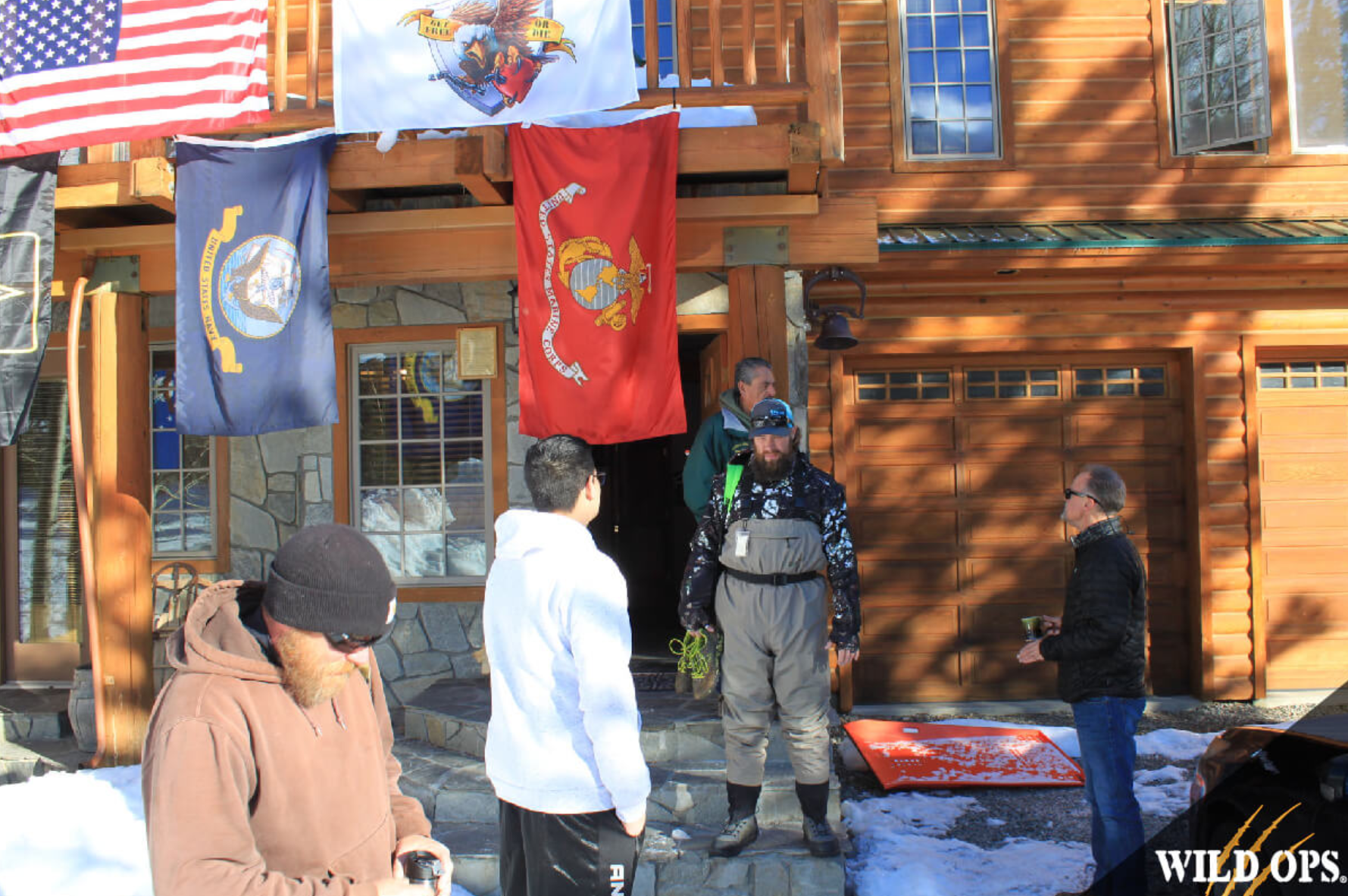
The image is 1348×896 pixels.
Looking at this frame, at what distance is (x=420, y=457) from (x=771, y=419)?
144 inches

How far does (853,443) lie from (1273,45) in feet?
14.9

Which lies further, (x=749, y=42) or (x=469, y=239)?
(x=469, y=239)

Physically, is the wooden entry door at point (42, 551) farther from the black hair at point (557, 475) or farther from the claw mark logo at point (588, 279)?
the black hair at point (557, 475)

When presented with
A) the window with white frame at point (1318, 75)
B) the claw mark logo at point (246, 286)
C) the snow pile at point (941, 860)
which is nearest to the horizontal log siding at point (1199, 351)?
the window with white frame at point (1318, 75)

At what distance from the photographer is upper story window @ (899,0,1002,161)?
24.8ft

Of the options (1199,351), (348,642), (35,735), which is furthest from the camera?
(1199,351)

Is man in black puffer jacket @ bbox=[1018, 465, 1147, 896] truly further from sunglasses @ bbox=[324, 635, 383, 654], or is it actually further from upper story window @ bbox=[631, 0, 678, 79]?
upper story window @ bbox=[631, 0, 678, 79]

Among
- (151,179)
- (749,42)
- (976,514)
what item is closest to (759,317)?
(749,42)

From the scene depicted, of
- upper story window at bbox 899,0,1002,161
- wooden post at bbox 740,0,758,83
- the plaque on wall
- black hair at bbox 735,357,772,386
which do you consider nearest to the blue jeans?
black hair at bbox 735,357,772,386

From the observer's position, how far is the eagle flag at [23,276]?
534 centimetres

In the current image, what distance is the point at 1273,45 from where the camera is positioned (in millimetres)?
7449

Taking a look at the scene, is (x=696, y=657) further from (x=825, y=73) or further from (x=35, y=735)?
(x=35, y=735)

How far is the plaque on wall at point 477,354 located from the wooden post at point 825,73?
9.44 ft

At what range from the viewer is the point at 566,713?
8.59 ft
